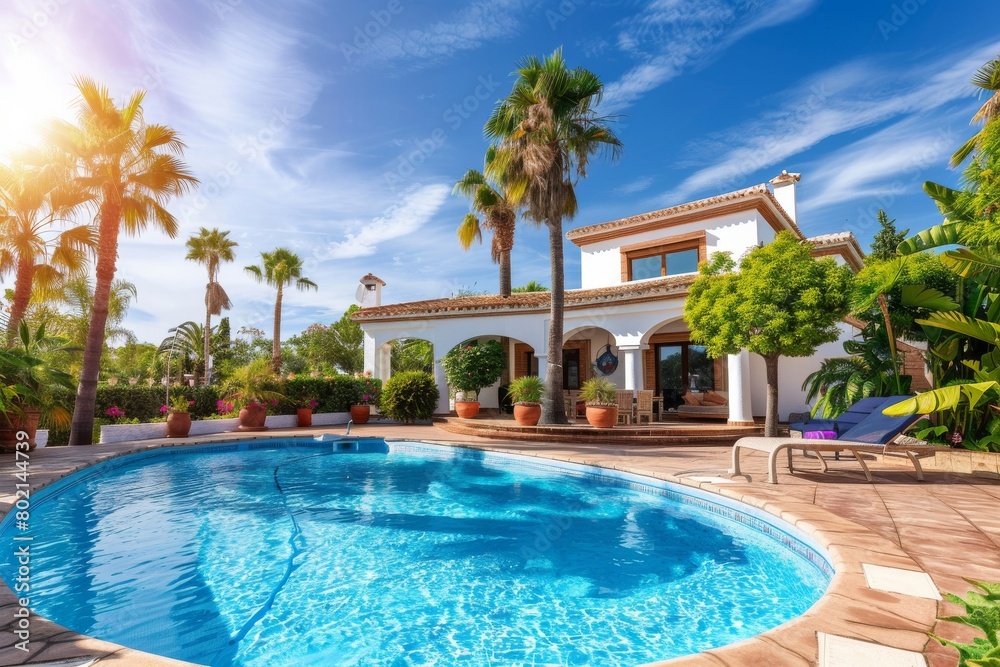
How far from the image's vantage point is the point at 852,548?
3.86m

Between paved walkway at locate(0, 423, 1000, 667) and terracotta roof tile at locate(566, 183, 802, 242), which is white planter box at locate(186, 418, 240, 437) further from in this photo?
terracotta roof tile at locate(566, 183, 802, 242)

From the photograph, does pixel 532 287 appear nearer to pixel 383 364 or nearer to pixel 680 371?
pixel 383 364

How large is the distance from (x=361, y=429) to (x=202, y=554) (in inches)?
393

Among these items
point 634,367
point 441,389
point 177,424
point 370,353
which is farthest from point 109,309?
point 634,367

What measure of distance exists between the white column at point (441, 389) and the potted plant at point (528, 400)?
166 inches

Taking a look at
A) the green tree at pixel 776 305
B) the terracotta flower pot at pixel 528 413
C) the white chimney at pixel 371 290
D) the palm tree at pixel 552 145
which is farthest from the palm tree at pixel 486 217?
the green tree at pixel 776 305

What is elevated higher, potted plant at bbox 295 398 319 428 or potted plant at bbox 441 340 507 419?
potted plant at bbox 441 340 507 419

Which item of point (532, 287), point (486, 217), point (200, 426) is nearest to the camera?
point (200, 426)

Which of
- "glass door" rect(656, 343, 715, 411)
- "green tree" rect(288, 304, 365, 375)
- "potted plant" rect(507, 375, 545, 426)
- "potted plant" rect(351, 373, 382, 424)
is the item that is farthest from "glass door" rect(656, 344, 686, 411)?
"green tree" rect(288, 304, 365, 375)

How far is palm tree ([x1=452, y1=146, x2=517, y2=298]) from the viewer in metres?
19.3

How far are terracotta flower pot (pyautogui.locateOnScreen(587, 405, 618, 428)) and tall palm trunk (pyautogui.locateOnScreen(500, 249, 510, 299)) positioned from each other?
8.84 meters

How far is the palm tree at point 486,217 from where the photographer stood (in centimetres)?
1931

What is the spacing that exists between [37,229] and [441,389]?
1171 cm

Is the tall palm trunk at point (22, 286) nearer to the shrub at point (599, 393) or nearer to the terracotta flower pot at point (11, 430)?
the terracotta flower pot at point (11, 430)
